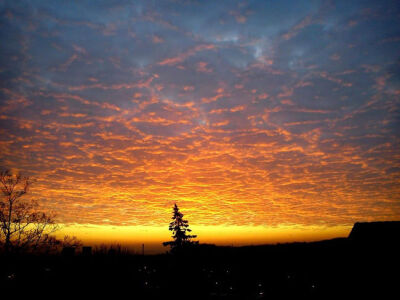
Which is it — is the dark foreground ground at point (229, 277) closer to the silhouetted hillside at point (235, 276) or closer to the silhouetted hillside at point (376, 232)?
the silhouetted hillside at point (235, 276)

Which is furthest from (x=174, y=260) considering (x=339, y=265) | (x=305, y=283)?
(x=339, y=265)

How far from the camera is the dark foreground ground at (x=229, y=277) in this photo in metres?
22.3

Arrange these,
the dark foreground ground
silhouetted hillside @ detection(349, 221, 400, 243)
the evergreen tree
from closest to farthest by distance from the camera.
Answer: the dark foreground ground
silhouetted hillside @ detection(349, 221, 400, 243)
the evergreen tree

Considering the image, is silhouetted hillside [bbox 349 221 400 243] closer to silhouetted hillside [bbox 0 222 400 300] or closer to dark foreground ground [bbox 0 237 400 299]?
silhouetted hillside [bbox 0 222 400 300]

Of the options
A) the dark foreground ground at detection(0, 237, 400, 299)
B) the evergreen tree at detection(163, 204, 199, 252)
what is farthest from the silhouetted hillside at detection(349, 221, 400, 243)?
the evergreen tree at detection(163, 204, 199, 252)

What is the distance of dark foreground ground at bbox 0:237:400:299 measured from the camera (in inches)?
878

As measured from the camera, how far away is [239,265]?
223 feet

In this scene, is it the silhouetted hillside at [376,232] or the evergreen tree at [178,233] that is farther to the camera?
the evergreen tree at [178,233]

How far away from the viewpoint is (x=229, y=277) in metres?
60.9

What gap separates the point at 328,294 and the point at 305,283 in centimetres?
2875

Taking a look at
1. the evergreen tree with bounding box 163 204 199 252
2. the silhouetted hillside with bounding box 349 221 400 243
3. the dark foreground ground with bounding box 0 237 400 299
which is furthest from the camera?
the evergreen tree with bounding box 163 204 199 252

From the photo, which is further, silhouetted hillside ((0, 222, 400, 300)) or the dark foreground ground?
silhouetted hillside ((0, 222, 400, 300))

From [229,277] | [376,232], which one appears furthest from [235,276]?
[376,232]

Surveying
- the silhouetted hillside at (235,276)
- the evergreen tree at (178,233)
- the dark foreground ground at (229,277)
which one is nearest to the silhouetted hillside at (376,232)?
the silhouetted hillside at (235,276)
